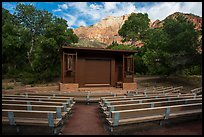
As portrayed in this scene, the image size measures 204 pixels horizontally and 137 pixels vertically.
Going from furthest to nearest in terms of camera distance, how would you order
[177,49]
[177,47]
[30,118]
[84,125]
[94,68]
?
1. [177,49]
2. [177,47]
3. [94,68]
4. [84,125]
5. [30,118]

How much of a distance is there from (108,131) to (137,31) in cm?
3572

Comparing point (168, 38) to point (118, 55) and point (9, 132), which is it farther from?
point (9, 132)

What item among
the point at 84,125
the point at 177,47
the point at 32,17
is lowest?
the point at 84,125

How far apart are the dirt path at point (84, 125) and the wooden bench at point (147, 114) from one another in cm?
55

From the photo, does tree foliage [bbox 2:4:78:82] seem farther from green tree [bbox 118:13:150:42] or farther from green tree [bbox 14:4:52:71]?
green tree [bbox 118:13:150:42]

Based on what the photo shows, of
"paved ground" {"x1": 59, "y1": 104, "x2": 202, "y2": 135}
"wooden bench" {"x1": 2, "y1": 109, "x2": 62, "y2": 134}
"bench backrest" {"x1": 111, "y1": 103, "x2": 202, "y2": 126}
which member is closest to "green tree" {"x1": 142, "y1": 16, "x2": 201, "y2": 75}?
"bench backrest" {"x1": 111, "y1": 103, "x2": 202, "y2": 126}

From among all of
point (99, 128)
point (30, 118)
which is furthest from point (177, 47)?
point (30, 118)

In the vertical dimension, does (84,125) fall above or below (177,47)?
below

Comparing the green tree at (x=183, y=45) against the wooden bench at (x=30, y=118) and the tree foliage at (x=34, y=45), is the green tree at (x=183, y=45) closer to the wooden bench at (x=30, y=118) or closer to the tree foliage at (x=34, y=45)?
the tree foliage at (x=34, y=45)

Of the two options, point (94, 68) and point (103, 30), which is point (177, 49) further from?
point (103, 30)

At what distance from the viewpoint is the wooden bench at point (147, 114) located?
3.94m

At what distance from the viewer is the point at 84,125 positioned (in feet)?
16.2

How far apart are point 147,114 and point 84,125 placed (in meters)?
1.87

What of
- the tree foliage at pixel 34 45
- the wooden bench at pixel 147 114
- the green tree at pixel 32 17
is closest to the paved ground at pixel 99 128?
the wooden bench at pixel 147 114
